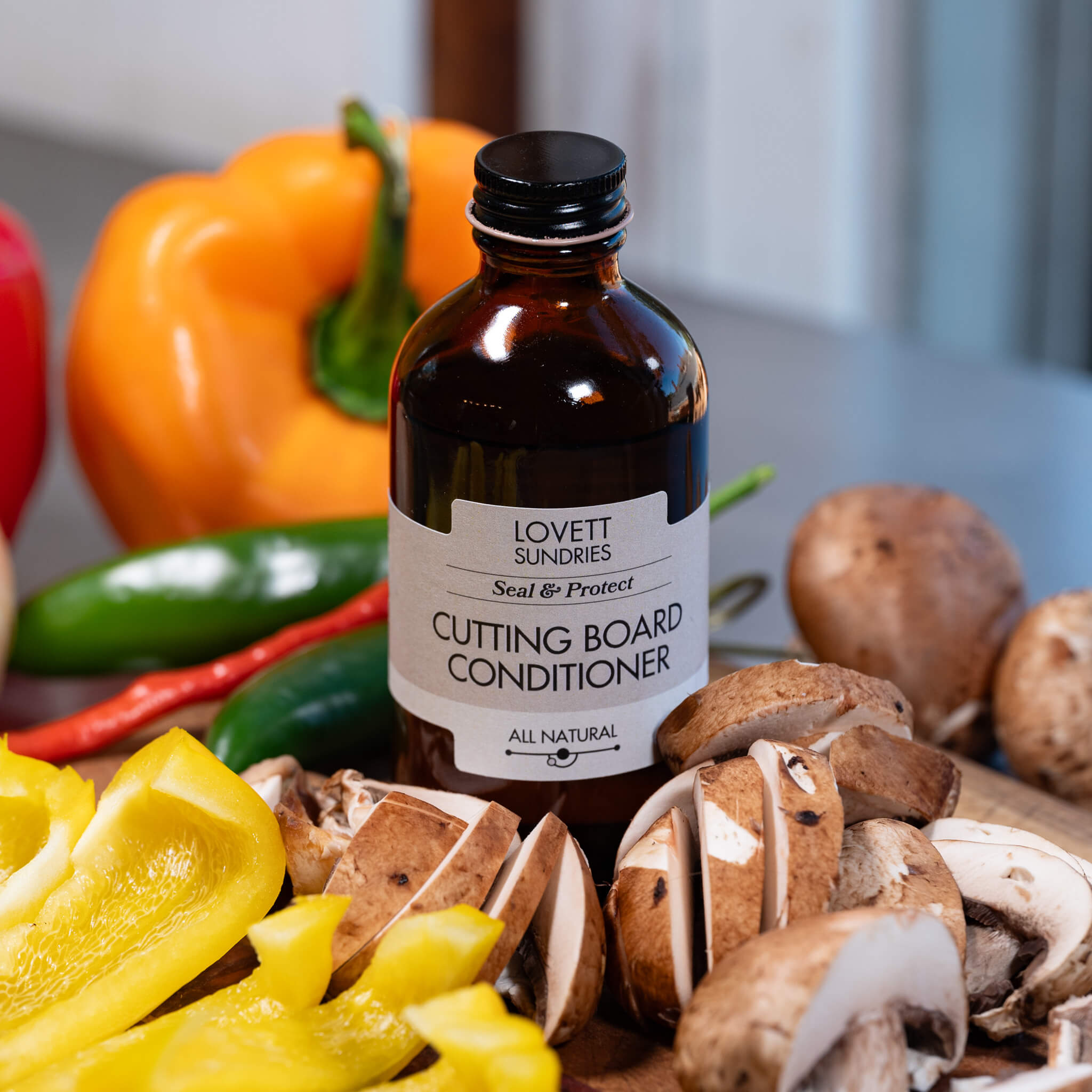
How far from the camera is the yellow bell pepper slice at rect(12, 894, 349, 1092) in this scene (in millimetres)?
646

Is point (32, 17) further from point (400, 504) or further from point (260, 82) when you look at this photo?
point (400, 504)

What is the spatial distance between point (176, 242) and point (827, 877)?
97 cm

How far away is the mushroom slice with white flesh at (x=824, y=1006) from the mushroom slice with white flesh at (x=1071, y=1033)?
0.05 meters

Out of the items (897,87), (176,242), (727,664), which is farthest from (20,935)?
(897,87)

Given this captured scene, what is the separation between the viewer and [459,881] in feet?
2.37

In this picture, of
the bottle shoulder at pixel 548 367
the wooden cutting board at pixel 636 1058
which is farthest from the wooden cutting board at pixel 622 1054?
the bottle shoulder at pixel 548 367

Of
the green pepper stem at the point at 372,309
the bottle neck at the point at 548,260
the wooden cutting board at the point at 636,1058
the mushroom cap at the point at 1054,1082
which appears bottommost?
the wooden cutting board at the point at 636,1058

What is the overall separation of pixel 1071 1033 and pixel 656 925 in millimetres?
204

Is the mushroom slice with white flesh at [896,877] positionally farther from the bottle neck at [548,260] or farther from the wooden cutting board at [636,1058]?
the bottle neck at [548,260]

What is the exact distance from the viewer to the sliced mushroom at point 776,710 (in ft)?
2.59

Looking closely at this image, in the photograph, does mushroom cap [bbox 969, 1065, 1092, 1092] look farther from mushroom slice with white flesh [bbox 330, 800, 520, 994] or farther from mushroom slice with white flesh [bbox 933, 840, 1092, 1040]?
mushroom slice with white flesh [bbox 330, 800, 520, 994]

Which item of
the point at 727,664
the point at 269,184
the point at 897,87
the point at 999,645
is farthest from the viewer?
the point at 897,87

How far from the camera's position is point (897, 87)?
2234 millimetres

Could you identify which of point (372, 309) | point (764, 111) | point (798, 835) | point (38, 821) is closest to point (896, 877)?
point (798, 835)
